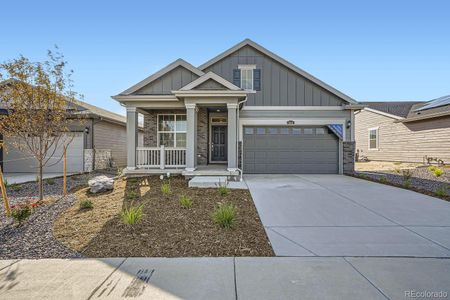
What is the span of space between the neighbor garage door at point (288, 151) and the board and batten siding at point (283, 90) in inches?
53.2

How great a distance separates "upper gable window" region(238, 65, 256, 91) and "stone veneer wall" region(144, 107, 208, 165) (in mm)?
2414

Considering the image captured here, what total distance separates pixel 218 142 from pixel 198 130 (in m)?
1.26

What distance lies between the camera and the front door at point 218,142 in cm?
1288

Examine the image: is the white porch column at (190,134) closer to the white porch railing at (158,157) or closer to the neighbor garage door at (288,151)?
the white porch railing at (158,157)

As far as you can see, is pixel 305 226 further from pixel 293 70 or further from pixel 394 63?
pixel 394 63

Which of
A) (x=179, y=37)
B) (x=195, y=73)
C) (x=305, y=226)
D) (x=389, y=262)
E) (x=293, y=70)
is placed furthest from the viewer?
(x=179, y=37)

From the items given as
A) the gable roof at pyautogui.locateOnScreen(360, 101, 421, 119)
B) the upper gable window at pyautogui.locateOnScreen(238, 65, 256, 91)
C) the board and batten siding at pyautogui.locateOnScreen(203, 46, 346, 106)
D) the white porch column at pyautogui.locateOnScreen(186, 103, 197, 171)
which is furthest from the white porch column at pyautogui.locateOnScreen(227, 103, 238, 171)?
the gable roof at pyautogui.locateOnScreen(360, 101, 421, 119)

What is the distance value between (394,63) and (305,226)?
1518cm

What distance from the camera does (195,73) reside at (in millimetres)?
10773

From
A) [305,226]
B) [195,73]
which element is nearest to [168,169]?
[195,73]

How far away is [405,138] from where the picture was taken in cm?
1734

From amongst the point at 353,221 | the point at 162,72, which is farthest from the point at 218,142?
the point at 353,221

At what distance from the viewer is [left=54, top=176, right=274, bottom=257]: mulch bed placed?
383 cm

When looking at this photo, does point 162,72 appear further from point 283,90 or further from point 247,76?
point 283,90
